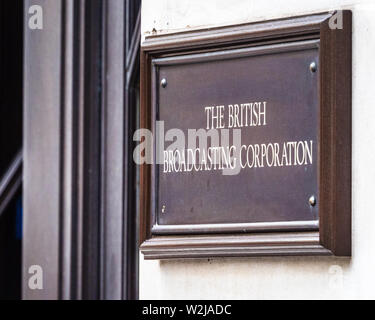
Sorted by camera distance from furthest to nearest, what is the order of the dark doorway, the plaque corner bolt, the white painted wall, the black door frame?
the dark doorway < the black door frame < the plaque corner bolt < the white painted wall

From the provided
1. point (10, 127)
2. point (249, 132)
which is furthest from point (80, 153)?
point (249, 132)

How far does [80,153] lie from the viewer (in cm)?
388

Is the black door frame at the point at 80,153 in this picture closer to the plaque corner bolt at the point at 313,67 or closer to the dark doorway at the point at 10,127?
the dark doorway at the point at 10,127

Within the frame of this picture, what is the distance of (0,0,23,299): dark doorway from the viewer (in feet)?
14.0

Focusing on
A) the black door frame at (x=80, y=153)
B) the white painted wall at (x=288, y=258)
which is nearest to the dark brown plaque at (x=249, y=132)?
the white painted wall at (x=288, y=258)

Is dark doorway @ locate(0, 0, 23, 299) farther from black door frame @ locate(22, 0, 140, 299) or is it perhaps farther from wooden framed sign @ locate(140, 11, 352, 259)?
wooden framed sign @ locate(140, 11, 352, 259)

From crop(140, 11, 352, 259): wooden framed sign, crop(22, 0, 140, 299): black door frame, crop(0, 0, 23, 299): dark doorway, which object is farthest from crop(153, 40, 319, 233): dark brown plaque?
crop(0, 0, 23, 299): dark doorway

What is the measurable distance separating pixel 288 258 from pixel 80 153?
1209mm

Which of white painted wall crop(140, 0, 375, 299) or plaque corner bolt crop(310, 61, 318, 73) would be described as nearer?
white painted wall crop(140, 0, 375, 299)

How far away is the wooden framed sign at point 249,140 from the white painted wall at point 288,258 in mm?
38

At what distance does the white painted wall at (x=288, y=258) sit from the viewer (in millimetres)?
2828

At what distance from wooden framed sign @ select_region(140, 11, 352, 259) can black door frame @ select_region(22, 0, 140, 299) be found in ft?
1.93

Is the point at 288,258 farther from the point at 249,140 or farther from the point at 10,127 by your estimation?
the point at 10,127

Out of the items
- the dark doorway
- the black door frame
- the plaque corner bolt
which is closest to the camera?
the plaque corner bolt
